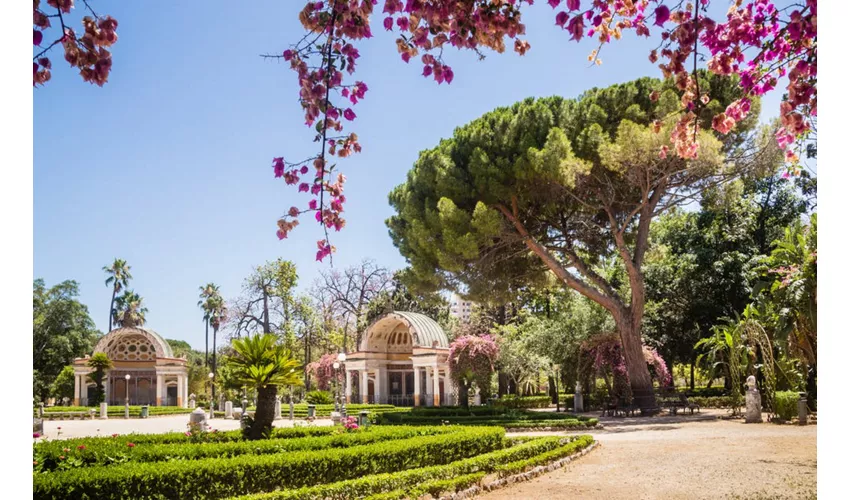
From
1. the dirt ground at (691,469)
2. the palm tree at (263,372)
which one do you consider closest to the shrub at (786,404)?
the dirt ground at (691,469)

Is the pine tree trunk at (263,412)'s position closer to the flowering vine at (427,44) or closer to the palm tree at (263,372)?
the palm tree at (263,372)

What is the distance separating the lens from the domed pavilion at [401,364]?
90.7ft

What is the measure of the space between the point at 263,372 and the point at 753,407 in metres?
11.7

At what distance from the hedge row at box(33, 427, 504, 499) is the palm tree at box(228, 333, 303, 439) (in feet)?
7.45

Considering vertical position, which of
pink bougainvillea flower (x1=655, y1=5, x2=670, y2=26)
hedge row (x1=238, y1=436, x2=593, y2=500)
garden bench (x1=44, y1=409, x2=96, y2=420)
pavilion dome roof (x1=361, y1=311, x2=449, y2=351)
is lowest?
garden bench (x1=44, y1=409, x2=96, y2=420)

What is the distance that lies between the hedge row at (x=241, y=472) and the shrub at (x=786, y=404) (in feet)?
30.0

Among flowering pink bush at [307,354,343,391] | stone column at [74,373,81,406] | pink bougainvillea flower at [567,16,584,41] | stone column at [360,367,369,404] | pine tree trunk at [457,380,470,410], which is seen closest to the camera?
pink bougainvillea flower at [567,16,584,41]

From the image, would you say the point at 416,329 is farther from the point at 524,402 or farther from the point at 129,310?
the point at 129,310

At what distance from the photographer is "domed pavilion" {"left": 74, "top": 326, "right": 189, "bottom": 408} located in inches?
1400

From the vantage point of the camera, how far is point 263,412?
10.3 m

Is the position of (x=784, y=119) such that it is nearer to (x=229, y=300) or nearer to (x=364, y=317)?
(x=364, y=317)

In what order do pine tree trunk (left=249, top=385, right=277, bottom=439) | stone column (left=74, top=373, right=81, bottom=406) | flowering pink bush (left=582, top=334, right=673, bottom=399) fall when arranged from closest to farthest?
pine tree trunk (left=249, top=385, right=277, bottom=439), flowering pink bush (left=582, top=334, right=673, bottom=399), stone column (left=74, top=373, right=81, bottom=406)

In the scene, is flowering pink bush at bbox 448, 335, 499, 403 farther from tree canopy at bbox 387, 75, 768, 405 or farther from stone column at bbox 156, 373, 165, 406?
stone column at bbox 156, 373, 165, 406

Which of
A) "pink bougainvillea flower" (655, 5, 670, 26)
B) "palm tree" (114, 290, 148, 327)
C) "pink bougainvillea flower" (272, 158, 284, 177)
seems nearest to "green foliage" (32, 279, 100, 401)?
"palm tree" (114, 290, 148, 327)
